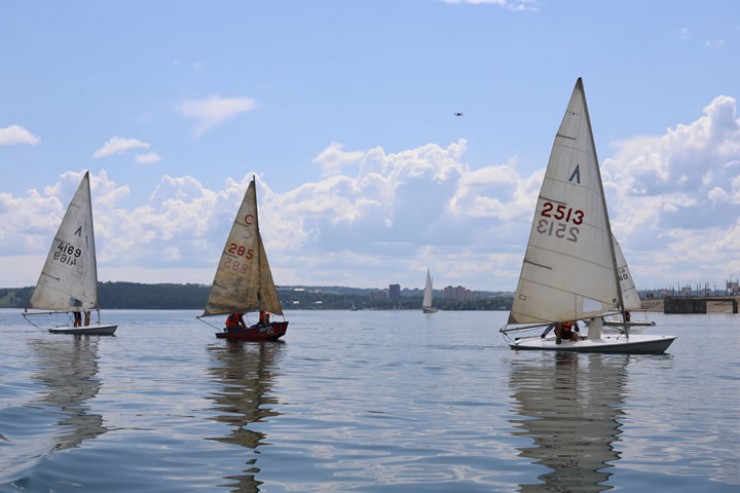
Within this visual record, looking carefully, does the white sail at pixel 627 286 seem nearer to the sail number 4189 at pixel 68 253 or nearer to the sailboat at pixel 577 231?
the sailboat at pixel 577 231

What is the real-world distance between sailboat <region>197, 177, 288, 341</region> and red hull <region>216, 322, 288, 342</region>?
0.48 meters

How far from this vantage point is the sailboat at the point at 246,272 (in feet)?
219

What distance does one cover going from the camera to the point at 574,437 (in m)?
18.3

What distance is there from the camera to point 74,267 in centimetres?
7231

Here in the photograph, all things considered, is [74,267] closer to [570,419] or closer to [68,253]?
[68,253]

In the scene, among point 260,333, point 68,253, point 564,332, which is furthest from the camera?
point 68,253

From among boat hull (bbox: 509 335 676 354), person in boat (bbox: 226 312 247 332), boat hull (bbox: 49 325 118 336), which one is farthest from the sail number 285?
boat hull (bbox: 509 335 676 354)

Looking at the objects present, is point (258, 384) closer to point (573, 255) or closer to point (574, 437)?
point (574, 437)

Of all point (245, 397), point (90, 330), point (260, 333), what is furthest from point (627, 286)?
point (245, 397)

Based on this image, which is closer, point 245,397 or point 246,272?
point 245,397

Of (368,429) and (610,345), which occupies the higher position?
(610,345)

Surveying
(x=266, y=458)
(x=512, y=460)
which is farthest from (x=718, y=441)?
(x=266, y=458)

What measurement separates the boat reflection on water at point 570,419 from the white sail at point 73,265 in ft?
146

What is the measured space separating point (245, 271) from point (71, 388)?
3873 cm
